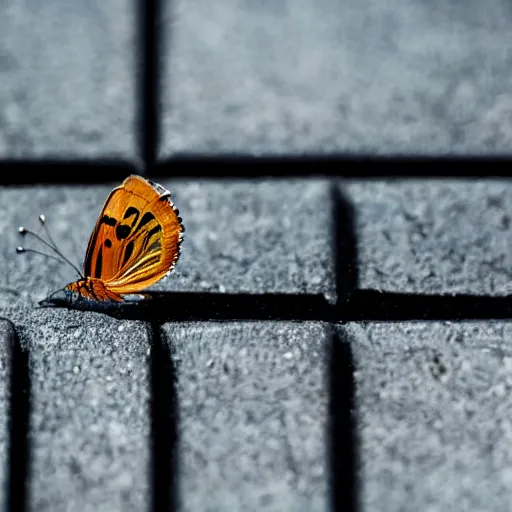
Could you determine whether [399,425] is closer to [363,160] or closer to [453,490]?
[453,490]

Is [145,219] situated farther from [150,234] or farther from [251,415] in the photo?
[251,415]

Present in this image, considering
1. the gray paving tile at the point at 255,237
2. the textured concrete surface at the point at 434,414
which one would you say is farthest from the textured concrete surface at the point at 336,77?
the textured concrete surface at the point at 434,414

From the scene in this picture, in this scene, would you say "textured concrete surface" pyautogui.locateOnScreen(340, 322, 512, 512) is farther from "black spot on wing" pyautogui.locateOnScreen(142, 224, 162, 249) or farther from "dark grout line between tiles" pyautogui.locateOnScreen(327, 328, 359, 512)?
"black spot on wing" pyautogui.locateOnScreen(142, 224, 162, 249)

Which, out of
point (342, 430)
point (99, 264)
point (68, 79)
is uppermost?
point (68, 79)

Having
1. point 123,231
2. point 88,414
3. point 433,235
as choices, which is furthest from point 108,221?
point 433,235

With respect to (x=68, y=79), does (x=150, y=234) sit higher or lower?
lower

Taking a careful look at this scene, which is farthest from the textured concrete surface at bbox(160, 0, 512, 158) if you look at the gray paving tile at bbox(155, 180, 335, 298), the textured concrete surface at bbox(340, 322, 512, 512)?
the textured concrete surface at bbox(340, 322, 512, 512)
